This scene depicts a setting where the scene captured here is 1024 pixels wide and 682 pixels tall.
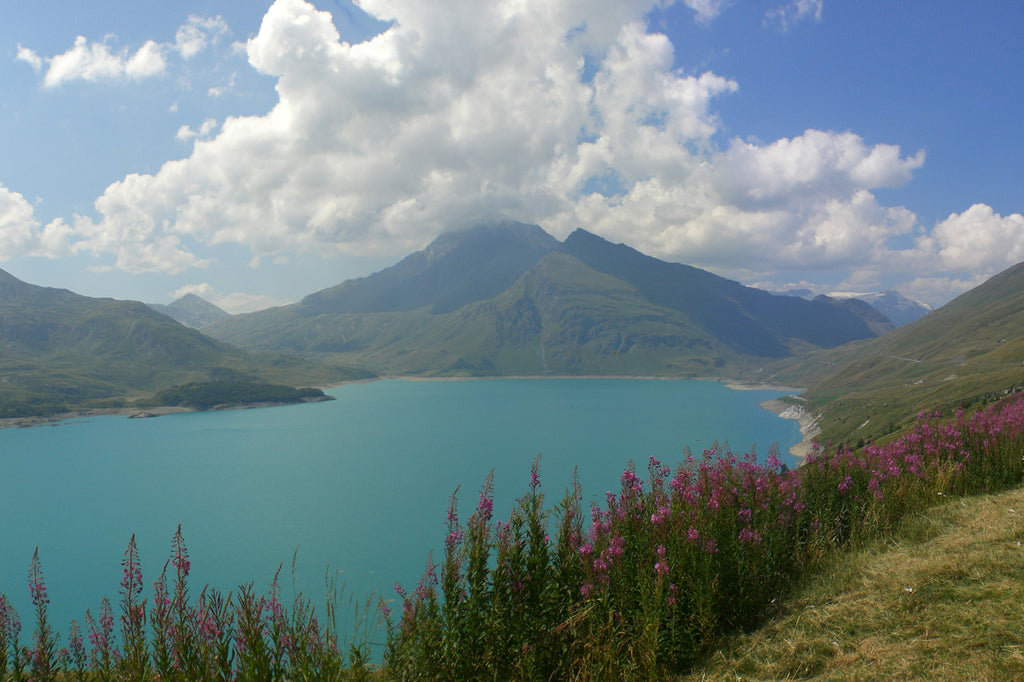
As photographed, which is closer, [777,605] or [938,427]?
[777,605]

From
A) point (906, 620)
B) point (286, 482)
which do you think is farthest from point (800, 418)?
point (906, 620)

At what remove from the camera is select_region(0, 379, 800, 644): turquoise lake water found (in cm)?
4675

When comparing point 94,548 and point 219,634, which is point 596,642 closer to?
point 219,634

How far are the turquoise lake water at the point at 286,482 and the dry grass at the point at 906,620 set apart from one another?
2346mm

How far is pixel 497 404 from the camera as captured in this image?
190375mm

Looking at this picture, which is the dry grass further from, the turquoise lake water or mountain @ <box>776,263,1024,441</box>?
mountain @ <box>776,263,1024,441</box>

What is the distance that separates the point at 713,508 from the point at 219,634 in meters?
5.60

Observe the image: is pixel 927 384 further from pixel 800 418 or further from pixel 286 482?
pixel 286 482

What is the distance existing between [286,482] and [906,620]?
83476 millimetres

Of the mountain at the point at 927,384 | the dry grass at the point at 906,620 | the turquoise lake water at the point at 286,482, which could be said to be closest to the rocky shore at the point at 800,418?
the mountain at the point at 927,384

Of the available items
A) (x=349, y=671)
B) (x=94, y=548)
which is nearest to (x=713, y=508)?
(x=349, y=671)

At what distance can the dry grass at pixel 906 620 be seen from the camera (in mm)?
4566

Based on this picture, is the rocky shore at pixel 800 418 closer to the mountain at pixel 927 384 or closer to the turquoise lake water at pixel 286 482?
the mountain at pixel 927 384

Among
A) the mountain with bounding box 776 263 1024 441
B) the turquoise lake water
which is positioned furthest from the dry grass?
the mountain with bounding box 776 263 1024 441
